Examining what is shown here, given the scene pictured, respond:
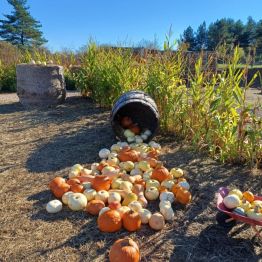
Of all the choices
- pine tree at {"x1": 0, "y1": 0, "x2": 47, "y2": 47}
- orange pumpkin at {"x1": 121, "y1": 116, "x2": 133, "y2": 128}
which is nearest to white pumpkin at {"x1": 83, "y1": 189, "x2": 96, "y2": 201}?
orange pumpkin at {"x1": 121, "y1": 116, "x2": 133, "y2": 128}

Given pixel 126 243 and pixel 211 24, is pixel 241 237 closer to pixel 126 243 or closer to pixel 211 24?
pixel 126 243

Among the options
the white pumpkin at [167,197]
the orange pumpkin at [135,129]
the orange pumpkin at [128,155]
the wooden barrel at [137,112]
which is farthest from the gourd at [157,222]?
the orange pumpkin at [135,129]

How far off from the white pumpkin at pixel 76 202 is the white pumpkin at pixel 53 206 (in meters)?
0.08

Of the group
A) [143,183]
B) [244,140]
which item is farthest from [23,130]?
[244,140]

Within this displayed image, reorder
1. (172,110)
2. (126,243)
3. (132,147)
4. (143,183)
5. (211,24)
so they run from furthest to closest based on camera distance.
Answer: (211,24), (172,110), (132,147), (143,183), (126,243)

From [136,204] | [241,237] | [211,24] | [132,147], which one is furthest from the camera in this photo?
[211,24]

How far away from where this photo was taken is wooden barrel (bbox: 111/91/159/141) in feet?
13.9

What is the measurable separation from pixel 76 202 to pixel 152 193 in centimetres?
65

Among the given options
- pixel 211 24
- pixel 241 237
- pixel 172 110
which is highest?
pixel 211 24

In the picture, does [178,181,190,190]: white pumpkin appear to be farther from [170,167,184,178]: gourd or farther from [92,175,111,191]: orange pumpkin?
[92,175,111,191]: orange pumpkin

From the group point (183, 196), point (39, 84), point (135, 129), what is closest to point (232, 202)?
point (183, 196)

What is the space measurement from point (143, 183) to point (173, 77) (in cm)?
211

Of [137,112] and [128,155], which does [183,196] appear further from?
[137,112]

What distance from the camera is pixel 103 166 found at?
3.35 m
